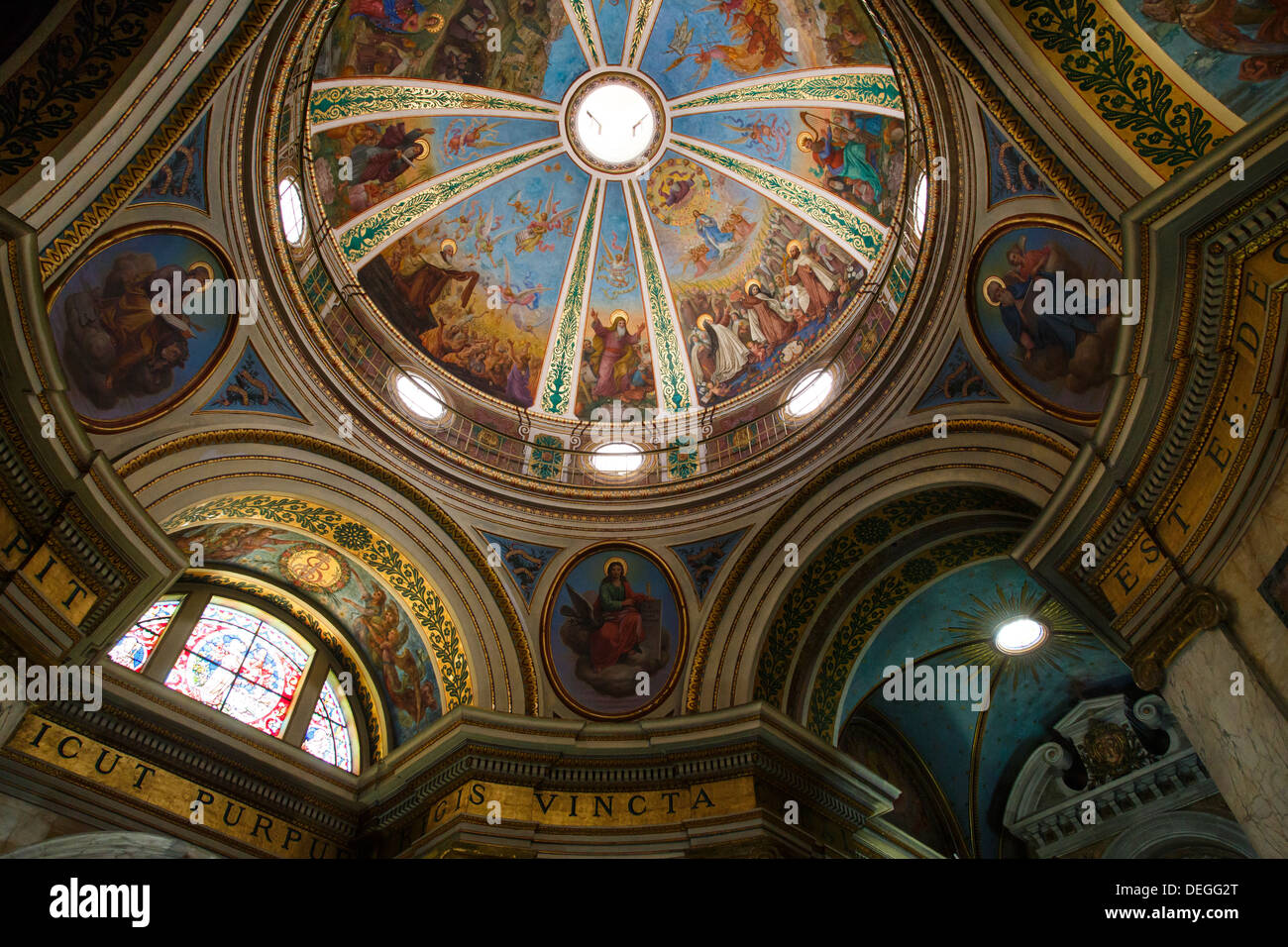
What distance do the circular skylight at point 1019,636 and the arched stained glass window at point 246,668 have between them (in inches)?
412

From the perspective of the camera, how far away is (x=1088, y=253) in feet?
32.9

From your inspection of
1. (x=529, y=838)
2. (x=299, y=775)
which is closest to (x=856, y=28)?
(x=529, y=838)

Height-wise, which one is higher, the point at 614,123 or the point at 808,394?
the point at 614,123

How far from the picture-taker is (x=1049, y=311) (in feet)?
35.2

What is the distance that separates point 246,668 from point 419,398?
4880 mm

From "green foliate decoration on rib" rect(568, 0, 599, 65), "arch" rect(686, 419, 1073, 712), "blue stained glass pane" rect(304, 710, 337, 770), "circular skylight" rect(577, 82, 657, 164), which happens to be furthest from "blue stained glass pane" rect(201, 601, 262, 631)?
"green foliate decoration on rib" rect(568, 0, 599, 65)

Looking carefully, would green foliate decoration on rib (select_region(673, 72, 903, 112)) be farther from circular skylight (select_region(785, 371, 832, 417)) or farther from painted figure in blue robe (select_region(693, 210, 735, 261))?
circular skylight (select_region(785, 371, 832, 417))

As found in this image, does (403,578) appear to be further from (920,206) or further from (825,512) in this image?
(920,206)

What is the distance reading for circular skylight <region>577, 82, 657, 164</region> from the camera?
58.1ft

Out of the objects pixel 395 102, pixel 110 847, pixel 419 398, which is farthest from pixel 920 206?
pixel 110 847

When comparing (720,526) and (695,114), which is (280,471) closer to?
(720,526)

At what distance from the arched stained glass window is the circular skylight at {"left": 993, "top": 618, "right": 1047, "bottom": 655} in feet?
34.4

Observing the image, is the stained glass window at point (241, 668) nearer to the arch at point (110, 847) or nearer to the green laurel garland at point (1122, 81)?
the arch at point (110, 847)
